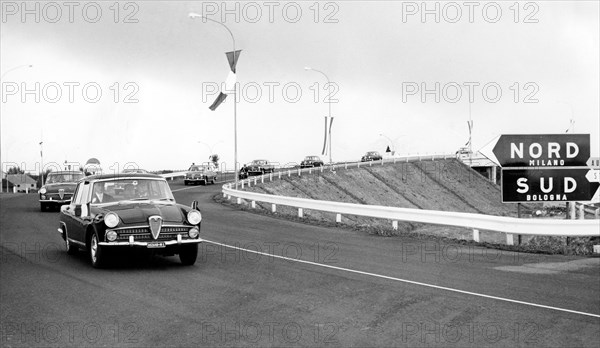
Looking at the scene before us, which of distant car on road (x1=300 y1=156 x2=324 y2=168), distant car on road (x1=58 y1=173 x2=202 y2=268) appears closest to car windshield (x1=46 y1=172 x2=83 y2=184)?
distant car on road (x1=58 y1=173 x2=202 y2=268)

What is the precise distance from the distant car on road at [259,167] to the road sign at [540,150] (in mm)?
52222

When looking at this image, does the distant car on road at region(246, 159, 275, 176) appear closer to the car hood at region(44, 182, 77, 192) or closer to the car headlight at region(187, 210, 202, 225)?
the car hood at region(44, 182, 77, 192)

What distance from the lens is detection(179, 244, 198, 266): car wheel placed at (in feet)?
41.7

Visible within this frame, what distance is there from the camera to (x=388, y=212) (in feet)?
72.8

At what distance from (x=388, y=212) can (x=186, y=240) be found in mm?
11021

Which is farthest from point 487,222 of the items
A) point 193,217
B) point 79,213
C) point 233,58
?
point 233,58

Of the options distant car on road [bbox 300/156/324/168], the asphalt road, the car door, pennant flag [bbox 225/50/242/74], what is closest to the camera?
the asphalt road

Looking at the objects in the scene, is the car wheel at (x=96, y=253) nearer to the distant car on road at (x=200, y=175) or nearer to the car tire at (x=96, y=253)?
the car tire at (x=96, y=253)

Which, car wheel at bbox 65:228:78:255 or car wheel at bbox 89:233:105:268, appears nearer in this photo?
car wheel at bbox 89:233:105:268

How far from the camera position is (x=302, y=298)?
9805 millimetres

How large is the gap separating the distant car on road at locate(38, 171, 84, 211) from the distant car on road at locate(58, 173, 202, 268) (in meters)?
15.3

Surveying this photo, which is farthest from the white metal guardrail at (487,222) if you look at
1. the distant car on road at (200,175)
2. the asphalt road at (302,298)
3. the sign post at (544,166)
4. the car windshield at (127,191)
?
the distant car on road at (200,175)

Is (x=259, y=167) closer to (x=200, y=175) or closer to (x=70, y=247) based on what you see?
(x=200, y=175)

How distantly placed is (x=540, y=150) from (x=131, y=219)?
11285mm
